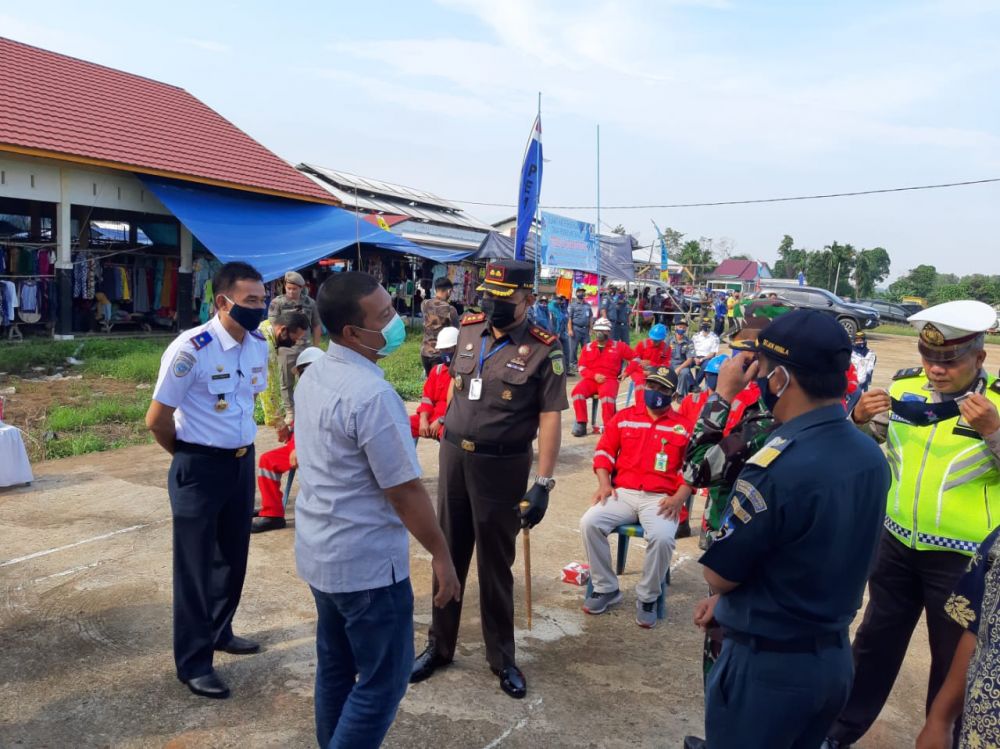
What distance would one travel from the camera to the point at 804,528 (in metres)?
1.91

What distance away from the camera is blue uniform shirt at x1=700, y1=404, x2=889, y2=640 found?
190 centimetres

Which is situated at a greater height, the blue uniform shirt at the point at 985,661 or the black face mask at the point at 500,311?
the black face mask at the point at 500,311

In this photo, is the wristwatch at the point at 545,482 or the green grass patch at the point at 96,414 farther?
the green grass patch at the point at 96,414

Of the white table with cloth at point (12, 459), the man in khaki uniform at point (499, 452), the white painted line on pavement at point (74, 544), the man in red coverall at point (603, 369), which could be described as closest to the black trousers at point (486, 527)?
the man in khaki uniform at point (499, 452)

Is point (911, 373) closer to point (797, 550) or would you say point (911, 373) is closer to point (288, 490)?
point (797, 550)

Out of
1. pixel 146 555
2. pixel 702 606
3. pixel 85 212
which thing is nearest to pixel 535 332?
pixel 702 606

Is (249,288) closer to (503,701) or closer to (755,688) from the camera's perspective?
(503,701)

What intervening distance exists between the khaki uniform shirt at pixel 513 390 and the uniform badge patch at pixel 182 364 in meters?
1.23

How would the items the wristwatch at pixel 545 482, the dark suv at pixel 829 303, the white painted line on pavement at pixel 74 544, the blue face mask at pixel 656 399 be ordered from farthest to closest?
1. the dark suv at pixel 829 303
2. the white painted line on pavement at pixel 74 544
3. the blue face mask at pixel 656 399
4. the wristwatch at pixel 545 482

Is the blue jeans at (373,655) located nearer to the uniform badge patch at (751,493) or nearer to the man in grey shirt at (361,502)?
the man in grey shirt at (361,502)

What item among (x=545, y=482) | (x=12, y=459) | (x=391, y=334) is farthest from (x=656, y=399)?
(x=12, y=459)

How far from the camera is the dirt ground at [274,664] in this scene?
3.25m

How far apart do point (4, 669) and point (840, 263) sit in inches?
3022

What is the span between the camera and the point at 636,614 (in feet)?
14.8
